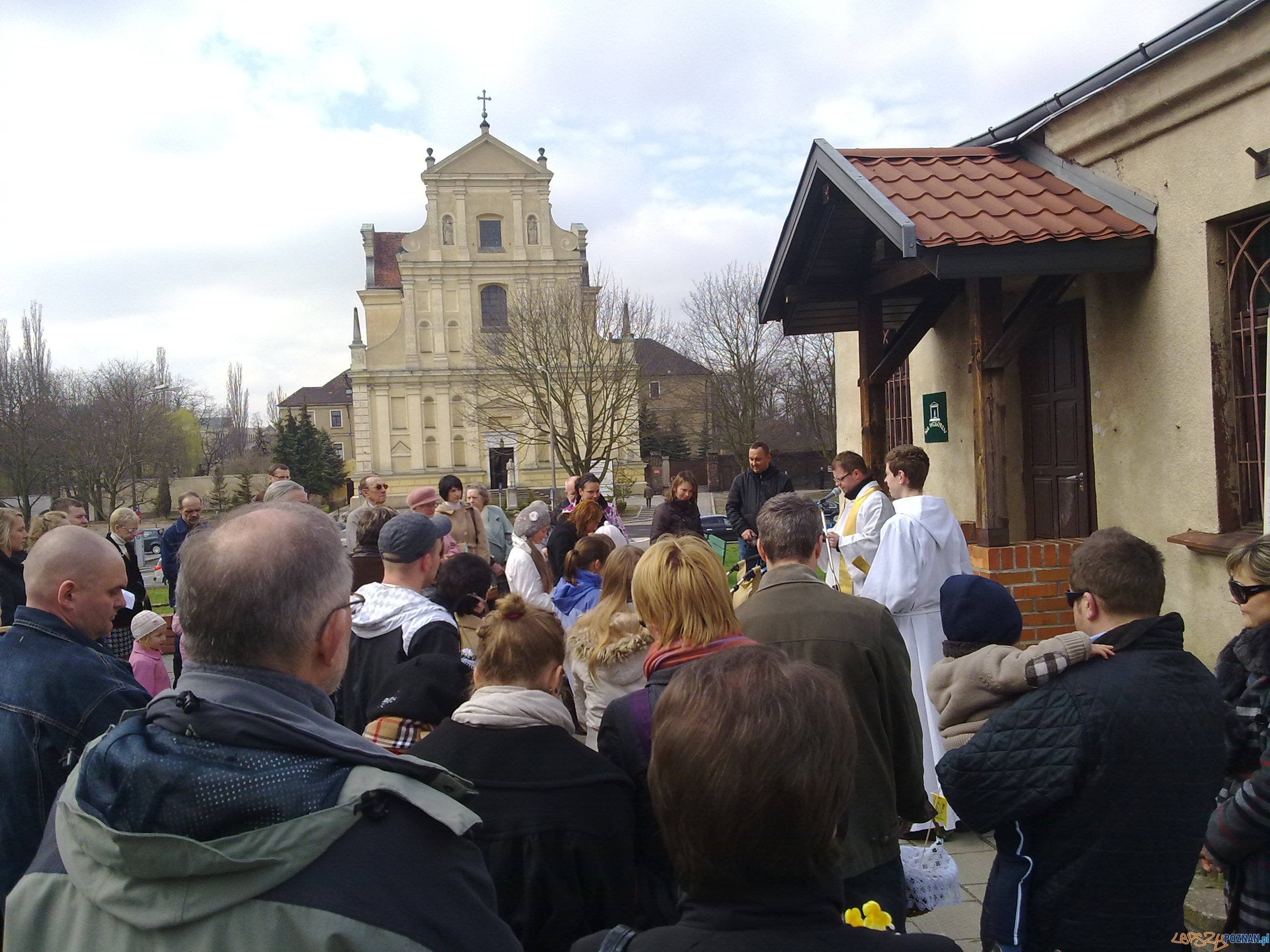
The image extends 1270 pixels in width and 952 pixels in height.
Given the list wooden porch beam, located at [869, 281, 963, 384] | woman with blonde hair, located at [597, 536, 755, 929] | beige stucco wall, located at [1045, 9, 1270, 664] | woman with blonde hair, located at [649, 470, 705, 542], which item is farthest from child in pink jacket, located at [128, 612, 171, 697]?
beige stucco wall, located at [1045, 9, 1270, 664]

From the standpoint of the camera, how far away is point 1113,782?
7.91 ft

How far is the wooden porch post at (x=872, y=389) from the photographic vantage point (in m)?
8.03

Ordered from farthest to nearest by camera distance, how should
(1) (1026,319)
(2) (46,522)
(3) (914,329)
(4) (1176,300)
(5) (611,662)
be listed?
1. (3) (914,329)
2. (2) (46,522)
3. (1) (1026,319)
4. (4) (1176,300)
5. (5) (611,662)

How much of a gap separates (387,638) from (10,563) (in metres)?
4.34

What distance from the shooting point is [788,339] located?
35062 mm

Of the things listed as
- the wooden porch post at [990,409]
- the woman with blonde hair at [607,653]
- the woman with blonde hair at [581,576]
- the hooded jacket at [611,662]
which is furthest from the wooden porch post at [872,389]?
the hooded jacket at [611,662]

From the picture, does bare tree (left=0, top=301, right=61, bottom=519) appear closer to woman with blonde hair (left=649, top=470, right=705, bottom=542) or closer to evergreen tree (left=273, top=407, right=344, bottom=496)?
evergreen tree (left=273, top=407, right=344, bottom=496)

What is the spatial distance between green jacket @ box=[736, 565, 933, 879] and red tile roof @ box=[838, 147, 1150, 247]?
3.45 metres

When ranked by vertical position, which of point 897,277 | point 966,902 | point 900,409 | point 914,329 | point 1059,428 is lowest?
point 966,902

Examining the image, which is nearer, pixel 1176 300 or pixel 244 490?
pixel 1176 300

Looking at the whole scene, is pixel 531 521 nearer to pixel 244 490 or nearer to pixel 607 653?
pixel 607 653

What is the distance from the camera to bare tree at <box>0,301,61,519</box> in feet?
109

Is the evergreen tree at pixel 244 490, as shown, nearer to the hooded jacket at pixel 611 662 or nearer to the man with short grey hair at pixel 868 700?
the hooded jacket at pixel 611 662

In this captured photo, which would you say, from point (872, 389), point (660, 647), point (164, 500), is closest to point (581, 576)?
point (660, 647)
